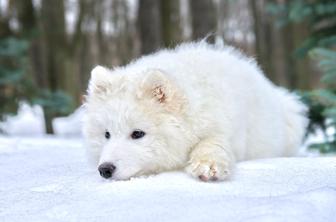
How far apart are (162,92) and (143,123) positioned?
0.31m

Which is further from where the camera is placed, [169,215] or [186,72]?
[186,72]

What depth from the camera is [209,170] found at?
3.80 metres

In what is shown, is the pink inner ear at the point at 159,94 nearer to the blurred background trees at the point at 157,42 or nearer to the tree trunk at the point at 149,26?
the blurred background trees at the point at 157,42

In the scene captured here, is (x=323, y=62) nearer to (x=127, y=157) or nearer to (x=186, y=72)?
(x=186, y=72)

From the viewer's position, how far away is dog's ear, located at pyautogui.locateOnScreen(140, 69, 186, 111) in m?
4.24

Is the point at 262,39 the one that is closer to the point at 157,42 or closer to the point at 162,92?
the point at 157,42

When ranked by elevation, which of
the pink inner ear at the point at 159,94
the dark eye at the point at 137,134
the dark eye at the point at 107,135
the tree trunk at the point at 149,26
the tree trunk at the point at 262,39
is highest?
the pink inner ear at the point at 159,94

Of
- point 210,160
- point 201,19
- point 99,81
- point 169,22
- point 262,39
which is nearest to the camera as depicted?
point 210,160

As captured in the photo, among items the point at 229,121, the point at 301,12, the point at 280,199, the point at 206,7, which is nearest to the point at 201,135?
the point at 229,121

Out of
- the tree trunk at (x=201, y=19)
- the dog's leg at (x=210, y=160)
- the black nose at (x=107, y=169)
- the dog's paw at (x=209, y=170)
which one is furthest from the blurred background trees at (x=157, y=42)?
the black nose at (x=107, y=169)

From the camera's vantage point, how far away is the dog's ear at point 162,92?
424cm

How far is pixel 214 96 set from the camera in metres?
4.57

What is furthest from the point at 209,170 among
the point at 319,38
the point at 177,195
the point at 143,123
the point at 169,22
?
the point at 169,22

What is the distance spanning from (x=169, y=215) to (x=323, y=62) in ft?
13.5
